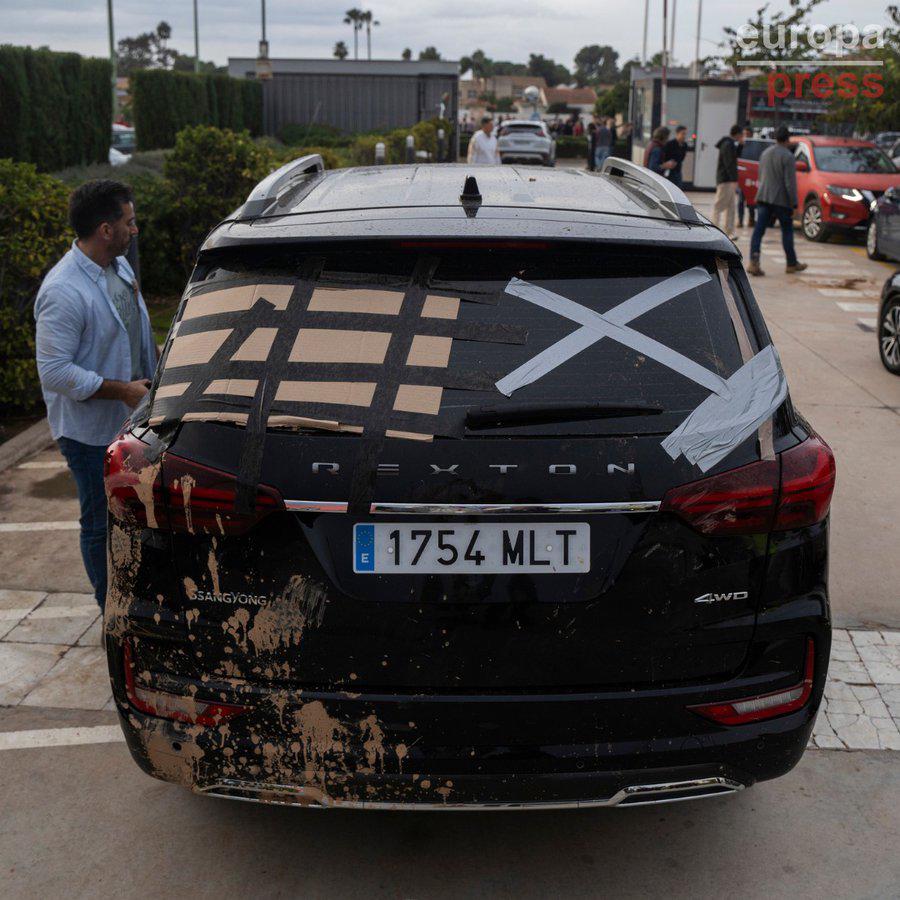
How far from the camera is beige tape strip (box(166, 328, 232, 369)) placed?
2.84 metres

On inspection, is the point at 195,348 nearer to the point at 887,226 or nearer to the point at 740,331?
the point at 740,331

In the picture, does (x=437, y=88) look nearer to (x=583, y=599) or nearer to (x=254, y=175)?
(x=254, y=175)

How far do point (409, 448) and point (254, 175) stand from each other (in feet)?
34.0

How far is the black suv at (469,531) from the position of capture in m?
2.59

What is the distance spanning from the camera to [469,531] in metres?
2.57

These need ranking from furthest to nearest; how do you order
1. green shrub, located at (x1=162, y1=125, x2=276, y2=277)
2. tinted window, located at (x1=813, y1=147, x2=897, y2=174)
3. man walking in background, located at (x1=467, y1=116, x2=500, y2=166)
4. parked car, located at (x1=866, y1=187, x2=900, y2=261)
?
1. man walking in background, located at (x1=467, y1=116, x2=500, y2=166)
2. tinted window, located at (x1=813, y1=147, x2=897, y2=174)
3. parked car, located at (x1=866, y1=187, x2=900, y2=261)
4. green shrub, located at (x1=162, y1=125, x2=276, y2=277)

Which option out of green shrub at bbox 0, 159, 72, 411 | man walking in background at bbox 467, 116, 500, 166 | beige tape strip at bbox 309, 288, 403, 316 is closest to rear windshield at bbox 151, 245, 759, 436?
beige tape strip at bbox 309, 288, 403, 316

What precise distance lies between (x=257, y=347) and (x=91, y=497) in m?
1.86

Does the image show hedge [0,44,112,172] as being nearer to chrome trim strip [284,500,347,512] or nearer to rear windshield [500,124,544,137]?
chrome trim strip [284,500,347,512]

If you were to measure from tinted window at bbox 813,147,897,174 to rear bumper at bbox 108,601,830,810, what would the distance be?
17.9 meters

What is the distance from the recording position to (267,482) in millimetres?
2592

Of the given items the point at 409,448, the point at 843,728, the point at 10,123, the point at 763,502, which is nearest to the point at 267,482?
the point at 409,448

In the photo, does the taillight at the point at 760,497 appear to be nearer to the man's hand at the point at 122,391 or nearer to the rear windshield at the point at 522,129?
the man's hand at the point at 122,391

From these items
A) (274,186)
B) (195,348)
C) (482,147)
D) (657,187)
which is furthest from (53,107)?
(195,348)
